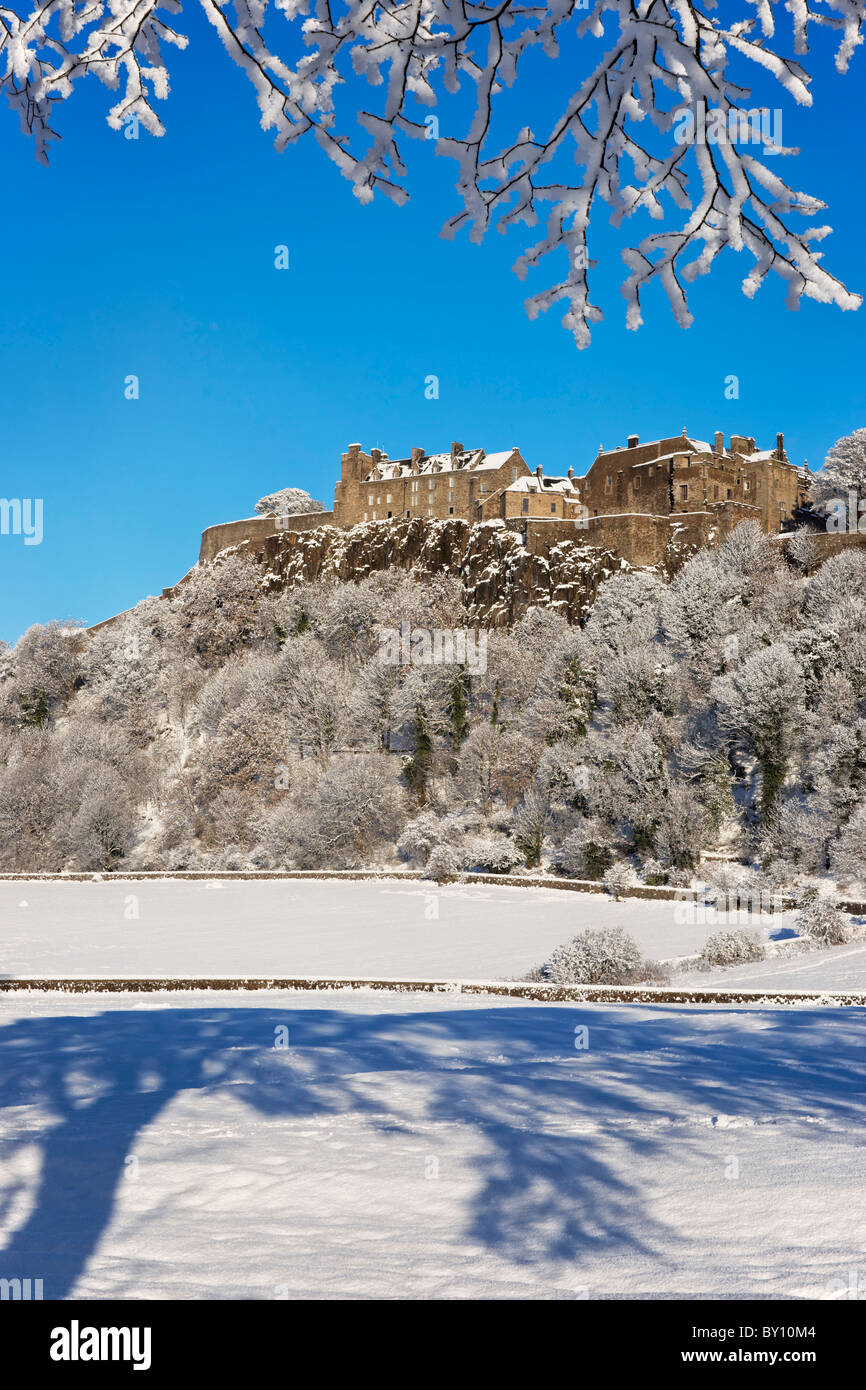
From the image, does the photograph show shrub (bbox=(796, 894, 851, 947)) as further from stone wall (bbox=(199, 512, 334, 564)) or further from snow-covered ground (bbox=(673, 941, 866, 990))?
stone wall (bbox=(199, 512, 334, 564))

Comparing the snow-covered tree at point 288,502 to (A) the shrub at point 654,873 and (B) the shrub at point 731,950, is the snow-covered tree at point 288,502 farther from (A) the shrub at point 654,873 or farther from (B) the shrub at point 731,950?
(B) the shrub at point 731,950

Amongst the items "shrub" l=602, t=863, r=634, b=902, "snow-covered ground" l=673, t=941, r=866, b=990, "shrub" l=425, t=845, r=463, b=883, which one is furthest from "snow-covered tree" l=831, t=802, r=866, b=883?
"shrub" l=425, t=845, r=463, b=883

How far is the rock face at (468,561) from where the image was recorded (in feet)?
215

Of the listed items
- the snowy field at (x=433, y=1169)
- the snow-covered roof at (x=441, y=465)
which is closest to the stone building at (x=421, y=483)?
the snow-covered roof at (x=441, y=465)

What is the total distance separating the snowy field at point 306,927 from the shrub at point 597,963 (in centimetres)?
263

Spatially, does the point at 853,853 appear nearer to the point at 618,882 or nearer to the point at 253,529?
the point at 618,882

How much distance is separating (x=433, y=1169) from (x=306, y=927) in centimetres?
2312

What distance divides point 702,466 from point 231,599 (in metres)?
39.6

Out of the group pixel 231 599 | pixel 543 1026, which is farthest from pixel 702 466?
pixel 543 1026

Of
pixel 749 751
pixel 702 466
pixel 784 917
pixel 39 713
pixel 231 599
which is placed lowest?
pixel 784 917

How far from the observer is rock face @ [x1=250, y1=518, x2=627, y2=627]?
6562 cm

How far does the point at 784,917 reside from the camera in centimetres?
2558

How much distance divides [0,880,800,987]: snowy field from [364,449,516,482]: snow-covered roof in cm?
5490
